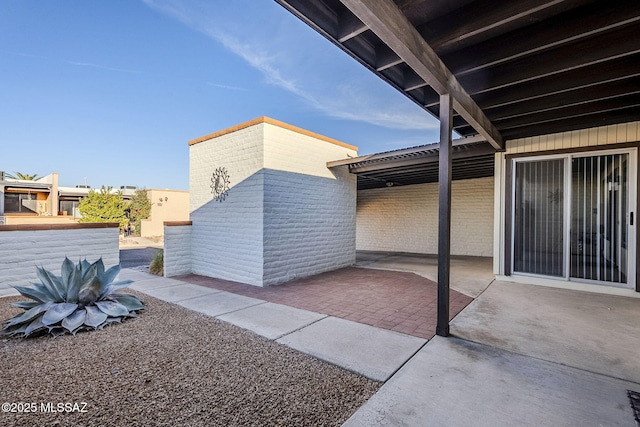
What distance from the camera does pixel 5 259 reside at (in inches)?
183

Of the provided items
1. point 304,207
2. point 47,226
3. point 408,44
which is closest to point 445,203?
point 408,44

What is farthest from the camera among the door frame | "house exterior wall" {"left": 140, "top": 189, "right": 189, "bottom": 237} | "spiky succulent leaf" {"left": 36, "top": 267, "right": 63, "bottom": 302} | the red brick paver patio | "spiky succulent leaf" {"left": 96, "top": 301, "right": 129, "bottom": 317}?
"house exterior wall" {"left": 140, "top": 189, "right": 189, "bottom": 237}

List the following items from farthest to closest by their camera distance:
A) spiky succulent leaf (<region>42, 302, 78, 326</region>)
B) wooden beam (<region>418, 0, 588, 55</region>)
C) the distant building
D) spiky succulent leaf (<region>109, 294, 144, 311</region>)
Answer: the distant building → spiky succulent leaf (<region>109, 294, 144, 311</region>) → spiky succulent leaf (<region>42, 302, 78, 326</region>) → wooden beam (<region>418, 0, 588, 55</region>)

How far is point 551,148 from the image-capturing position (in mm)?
5332

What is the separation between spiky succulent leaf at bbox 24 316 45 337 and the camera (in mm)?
2967

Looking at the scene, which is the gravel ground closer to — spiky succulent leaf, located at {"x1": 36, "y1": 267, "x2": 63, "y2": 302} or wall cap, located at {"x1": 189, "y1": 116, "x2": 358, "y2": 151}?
spiky succulent leaf, located at {"x1": 36, "y1": 267, "x2": 63, "y2": 302}

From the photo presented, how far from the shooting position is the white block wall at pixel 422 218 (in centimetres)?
985

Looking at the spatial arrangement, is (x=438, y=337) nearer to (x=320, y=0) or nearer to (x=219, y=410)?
(x=219, y=410)

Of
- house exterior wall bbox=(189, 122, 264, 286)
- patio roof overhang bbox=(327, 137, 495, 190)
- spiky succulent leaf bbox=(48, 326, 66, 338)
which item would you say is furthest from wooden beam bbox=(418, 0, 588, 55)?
spiky succulent leaf bbox=(48, 326, 66, 338)

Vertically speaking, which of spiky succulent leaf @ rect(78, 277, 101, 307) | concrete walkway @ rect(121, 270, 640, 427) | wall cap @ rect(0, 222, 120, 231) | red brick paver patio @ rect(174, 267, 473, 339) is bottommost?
red brick paver patio @ rect(174, 267, 473, 339)

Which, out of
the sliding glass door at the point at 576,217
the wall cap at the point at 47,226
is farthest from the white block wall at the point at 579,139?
the wall cap at the point at 47,226

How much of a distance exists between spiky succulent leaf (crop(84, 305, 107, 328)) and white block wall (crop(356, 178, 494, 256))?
9.90 metres

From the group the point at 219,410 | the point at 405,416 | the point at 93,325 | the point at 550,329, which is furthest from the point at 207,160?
the point at 550,329

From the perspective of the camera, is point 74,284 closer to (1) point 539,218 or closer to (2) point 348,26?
(2) point 348,26
